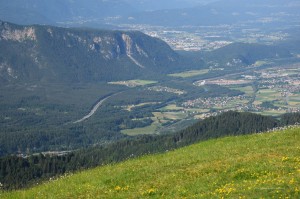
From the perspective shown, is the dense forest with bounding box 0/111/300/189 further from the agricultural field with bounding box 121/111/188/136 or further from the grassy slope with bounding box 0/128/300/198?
the grassy slope with bounding box 0/128/300/198

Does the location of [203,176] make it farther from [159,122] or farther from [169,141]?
[159,122]

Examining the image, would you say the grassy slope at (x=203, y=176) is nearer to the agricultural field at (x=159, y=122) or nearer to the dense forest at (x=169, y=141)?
the dense forest at (x=169, y=141)

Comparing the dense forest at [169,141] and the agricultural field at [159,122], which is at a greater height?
the dense forest at [169,141]

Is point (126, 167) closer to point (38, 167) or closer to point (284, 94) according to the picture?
point (38, 167)

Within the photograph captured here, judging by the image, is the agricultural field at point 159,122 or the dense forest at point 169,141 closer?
the dense forest at point 169,141

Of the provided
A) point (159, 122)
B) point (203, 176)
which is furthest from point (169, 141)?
point (203, 176)

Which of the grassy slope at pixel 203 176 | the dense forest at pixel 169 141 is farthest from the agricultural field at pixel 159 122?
the grassy slope at pixel 203 176

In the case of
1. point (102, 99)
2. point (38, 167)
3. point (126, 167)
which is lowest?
point (102, 99)

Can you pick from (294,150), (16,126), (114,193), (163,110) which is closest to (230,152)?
(294,150)
